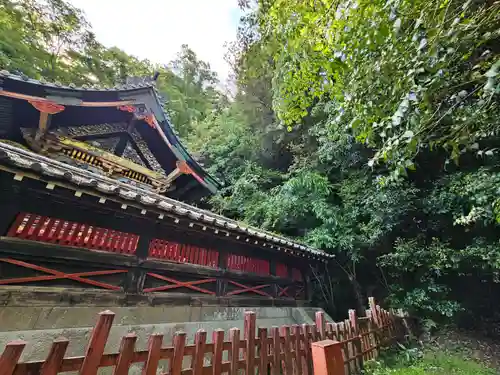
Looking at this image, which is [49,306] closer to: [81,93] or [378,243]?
[81,93]

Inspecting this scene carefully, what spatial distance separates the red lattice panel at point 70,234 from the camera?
360 cm

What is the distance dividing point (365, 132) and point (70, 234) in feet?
16.6

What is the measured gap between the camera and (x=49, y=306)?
3.56m

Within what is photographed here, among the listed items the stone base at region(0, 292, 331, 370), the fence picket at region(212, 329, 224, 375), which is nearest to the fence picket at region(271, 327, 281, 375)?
the fence picket at region(212, 329, 224, 375)

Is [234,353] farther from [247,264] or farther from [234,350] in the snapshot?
[247,264]

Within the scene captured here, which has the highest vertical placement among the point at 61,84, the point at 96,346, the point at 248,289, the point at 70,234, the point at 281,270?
the point at 61,84

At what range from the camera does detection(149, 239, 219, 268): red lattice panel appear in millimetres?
4988

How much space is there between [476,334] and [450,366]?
2.94 metres

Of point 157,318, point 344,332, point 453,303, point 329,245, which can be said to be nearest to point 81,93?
point 157,318

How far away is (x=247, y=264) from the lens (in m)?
6.81

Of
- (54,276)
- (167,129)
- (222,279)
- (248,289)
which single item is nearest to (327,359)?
(54,276)

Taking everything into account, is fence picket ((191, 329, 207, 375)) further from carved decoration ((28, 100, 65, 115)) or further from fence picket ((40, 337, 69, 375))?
carved decoration ((28, 100, 65, 115))

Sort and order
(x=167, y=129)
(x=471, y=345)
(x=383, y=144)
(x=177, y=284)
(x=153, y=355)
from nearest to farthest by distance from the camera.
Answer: (x=153, y=355), (x=383, y=144), (x=177, y=284), (x=471, y=345), (x=167, y=129)

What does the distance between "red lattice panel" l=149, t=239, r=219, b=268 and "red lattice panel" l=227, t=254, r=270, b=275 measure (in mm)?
493
